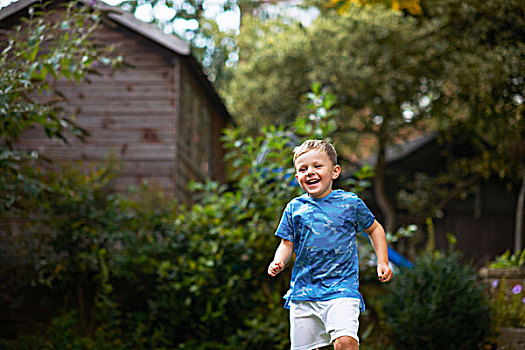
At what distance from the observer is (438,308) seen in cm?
643

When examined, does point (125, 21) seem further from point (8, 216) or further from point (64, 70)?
point (64, 70)

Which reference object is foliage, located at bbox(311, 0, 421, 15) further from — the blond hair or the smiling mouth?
the smiling mouth

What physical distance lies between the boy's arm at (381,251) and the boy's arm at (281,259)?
1.50 ft

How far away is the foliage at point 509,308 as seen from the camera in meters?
6.61

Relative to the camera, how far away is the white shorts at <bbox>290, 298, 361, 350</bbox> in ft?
11.1

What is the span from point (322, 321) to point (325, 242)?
0.42 metres

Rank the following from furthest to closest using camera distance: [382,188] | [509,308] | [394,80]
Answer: [382,188], [394,80], [509,308]

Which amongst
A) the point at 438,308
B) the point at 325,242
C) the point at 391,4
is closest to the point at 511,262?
the point at 438,308

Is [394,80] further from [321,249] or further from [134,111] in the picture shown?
[321,249]

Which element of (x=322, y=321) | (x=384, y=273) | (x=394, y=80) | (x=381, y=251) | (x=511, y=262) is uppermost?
(x=394, y=80)

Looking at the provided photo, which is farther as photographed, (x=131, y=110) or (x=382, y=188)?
(x=382, y=188)

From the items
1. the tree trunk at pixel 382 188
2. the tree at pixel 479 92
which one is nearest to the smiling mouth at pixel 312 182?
the tree at pixel 479 92

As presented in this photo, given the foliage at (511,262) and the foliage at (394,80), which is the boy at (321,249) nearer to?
the foliage at (511,262)

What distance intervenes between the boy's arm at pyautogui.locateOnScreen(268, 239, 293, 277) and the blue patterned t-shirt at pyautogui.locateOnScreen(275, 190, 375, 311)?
4cm
